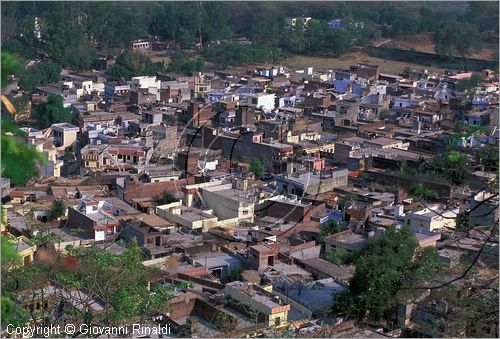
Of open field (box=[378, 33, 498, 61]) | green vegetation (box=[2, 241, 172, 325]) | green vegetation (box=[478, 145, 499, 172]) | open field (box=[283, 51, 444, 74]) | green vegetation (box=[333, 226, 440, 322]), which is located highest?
green vegetation (box=[478, 145, 499, 172])

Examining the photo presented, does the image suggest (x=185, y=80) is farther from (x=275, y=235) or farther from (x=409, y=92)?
(x=275, y=235)

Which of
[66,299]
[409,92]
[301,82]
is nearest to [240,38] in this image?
[301,82]

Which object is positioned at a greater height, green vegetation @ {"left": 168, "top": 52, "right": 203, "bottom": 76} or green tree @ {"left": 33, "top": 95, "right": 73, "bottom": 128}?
green tree @ {"left": 33, "top": 95, "right": 73, "bottom": 128}

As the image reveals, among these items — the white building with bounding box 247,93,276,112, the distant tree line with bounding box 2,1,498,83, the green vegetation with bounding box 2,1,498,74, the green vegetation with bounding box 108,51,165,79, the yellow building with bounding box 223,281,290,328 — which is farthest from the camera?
the green vegetation with bounding box 2,1,498,74

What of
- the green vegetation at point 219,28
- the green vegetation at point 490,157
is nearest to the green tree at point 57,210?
the green vegetation at point 490,157

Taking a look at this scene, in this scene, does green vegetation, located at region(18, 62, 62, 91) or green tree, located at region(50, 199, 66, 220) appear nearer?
green tree, located at region(50, 199, 66, 220)

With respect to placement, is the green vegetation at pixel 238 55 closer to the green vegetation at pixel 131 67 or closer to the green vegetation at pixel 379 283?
the green vegetation at pixel 131 67

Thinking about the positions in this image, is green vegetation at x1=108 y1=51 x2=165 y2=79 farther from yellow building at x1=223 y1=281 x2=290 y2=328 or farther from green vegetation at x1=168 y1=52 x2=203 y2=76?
yellow building at x1=223 y1=281 x2=290 y2=328


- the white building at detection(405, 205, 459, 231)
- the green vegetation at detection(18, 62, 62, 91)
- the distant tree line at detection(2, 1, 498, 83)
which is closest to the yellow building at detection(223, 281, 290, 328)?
the white building at detection(405, 205, 459, 231)

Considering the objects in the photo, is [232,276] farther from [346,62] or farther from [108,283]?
[346,62]
